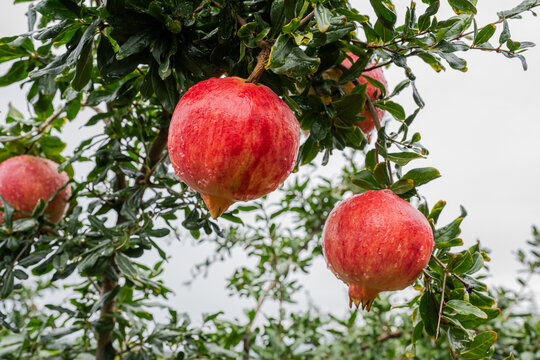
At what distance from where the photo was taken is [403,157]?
26.7 inches

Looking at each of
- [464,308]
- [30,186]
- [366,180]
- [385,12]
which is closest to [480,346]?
[464,308]

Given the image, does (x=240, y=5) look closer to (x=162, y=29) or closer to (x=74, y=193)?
(x=162, y=29)

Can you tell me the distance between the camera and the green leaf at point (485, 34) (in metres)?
0.67

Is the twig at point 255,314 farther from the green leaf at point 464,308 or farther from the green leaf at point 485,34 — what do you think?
the green leaf at point 485,34

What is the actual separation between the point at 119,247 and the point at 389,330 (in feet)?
4.06

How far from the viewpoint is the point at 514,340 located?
5.53 ft

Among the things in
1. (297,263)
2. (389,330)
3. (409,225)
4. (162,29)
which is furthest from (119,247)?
(389,330)

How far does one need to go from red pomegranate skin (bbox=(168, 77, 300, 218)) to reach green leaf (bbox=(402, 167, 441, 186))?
258mm

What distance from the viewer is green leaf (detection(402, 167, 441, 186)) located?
0.70 metres

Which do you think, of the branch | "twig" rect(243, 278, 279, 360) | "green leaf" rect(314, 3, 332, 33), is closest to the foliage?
"green leaf" rect(314, 3, 332, 33)

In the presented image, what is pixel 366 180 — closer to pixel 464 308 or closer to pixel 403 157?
pixel 403 157

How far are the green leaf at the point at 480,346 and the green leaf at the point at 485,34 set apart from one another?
439 mm

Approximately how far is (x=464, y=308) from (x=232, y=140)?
1.44 ft

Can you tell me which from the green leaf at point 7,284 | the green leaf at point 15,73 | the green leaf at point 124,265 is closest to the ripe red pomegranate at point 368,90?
the green leaf at point 124,265
